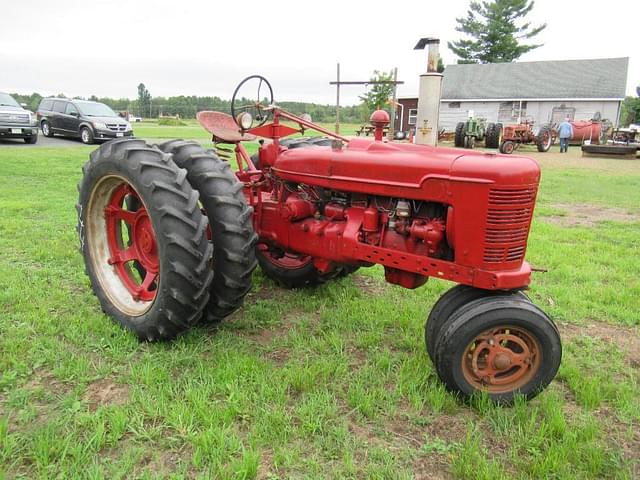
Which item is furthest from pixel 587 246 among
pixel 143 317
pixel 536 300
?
pixel 143 317

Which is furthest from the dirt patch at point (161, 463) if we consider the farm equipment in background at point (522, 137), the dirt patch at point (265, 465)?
the farm equipment in background at point (522, 137)

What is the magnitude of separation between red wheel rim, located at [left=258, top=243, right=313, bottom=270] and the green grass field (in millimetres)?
226

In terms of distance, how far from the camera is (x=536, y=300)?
161 inches

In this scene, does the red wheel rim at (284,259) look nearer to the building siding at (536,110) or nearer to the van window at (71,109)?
the van window at (71,109)

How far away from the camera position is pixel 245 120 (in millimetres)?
3457

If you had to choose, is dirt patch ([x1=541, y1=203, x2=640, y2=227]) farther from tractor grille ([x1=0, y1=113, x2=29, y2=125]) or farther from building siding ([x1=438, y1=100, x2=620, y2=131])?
building siding ([x1=438, y1=100, x2=620, y2=131])

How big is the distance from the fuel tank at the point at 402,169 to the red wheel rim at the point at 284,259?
79 centimetres

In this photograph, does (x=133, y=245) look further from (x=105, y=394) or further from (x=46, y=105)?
(x=46, y=105)

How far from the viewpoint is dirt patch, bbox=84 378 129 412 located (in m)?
2.53

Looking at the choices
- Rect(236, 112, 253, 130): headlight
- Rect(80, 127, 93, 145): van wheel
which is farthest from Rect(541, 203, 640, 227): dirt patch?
Rect(80, 127, 93, 145): van wheel

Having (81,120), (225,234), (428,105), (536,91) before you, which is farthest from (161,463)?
(536,91)

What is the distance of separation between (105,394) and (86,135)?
16002 mm

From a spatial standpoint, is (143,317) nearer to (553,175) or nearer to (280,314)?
(280,314)

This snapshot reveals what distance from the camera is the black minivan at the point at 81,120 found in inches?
651
